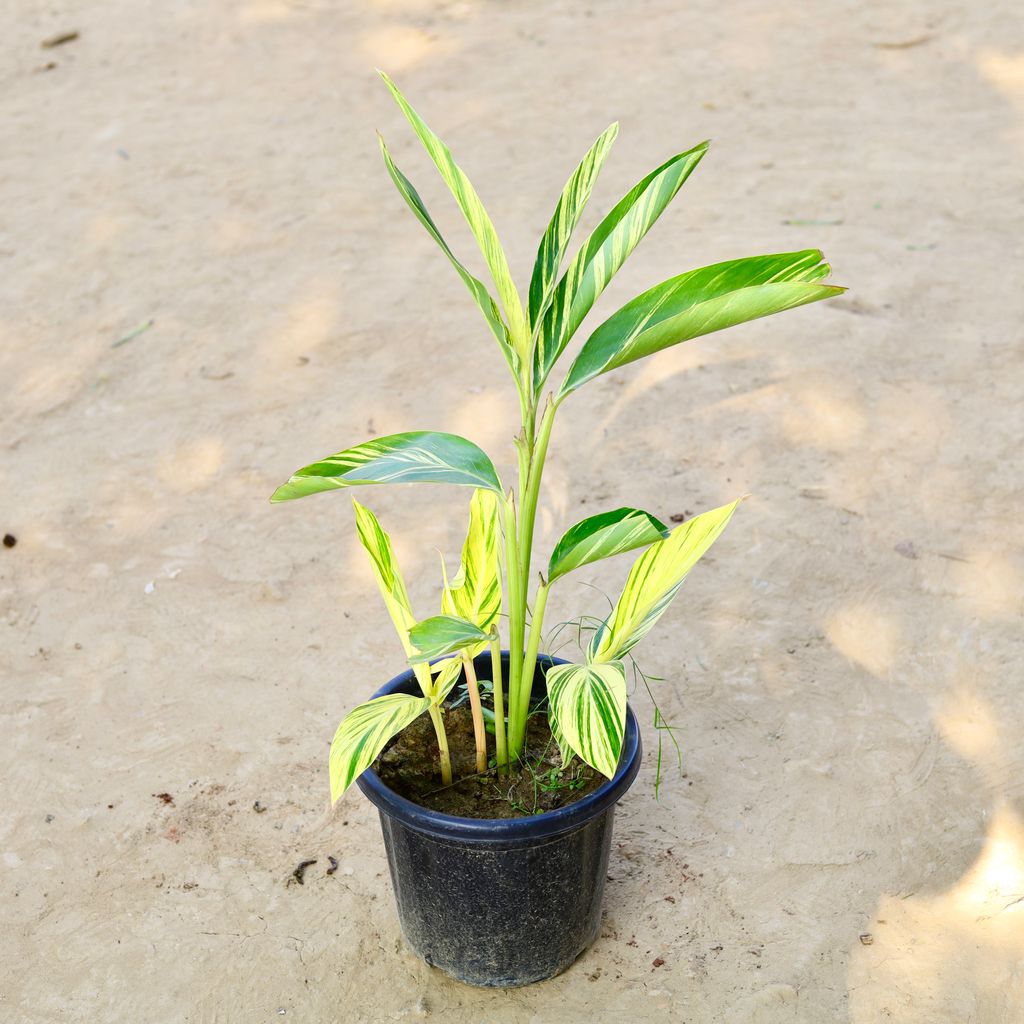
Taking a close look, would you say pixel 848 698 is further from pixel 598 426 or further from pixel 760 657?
pixel 598 426

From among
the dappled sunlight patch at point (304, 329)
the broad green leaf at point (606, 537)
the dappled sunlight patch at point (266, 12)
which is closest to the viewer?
the broad green leaf at point (606, 537)

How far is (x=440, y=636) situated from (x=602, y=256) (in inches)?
18.0

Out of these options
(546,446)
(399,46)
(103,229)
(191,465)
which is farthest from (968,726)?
(399,46)

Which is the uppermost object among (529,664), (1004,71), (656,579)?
(656,579)

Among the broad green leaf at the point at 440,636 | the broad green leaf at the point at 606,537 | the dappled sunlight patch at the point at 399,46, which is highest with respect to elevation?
the broad green leaf at the point at 606,537

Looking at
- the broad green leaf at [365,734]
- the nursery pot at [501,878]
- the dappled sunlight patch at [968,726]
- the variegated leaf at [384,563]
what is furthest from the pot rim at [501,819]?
the dappled sunlight patch at [968,726]

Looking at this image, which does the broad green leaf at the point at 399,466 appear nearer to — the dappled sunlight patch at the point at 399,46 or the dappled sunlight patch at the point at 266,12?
the dappled sunlight patch at the point at 399,46

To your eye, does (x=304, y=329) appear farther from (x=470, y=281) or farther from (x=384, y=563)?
(x=470, y=281)

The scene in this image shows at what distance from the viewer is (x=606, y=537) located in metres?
1.29

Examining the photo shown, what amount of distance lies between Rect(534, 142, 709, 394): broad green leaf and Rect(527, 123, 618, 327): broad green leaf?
0.02 meters

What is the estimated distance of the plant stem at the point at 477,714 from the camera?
146 cm

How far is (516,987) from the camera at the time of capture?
5.21ft

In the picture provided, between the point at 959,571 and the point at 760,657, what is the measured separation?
0.48m

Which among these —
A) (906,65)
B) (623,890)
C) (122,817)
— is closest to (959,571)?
(623,890)
